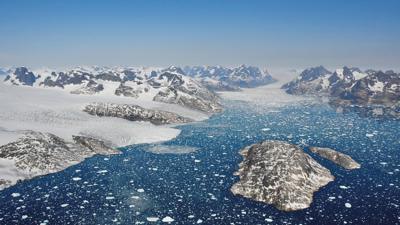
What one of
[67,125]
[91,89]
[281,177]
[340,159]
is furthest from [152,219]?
[91,89]

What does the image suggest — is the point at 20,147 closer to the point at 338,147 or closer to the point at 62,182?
the point at 62,182

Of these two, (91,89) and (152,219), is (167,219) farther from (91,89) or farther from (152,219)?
(91,89)

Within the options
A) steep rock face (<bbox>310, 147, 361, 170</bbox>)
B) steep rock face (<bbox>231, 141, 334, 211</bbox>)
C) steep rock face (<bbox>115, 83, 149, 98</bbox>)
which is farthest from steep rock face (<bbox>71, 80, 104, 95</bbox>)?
steep rock face (<bbox>231, 141, 334, 211</bbox>)

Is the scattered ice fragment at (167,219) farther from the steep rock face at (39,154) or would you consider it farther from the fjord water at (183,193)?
the steep rock face at (39,154)

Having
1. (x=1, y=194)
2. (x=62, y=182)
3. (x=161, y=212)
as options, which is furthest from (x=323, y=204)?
(x=1, y=194)

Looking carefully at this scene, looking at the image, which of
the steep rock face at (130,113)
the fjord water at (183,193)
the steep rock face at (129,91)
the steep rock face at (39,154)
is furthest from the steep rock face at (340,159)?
the steep rock face at (129,91)
